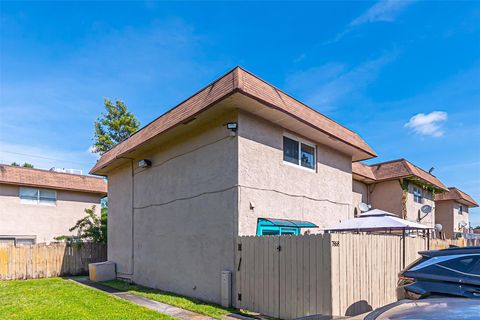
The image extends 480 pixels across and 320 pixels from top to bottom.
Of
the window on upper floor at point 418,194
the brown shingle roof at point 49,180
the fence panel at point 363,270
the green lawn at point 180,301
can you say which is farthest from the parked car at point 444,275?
the brown shingle roof at point 49,180

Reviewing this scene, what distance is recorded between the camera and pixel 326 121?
11625 millimetres

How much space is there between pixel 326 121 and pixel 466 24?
4.60 m

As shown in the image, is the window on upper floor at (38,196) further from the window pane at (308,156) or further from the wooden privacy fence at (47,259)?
the window pane at (308,156)

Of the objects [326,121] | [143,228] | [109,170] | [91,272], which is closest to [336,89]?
[326,121]

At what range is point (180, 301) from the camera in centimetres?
923

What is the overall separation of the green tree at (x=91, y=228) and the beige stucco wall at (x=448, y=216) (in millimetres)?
22754

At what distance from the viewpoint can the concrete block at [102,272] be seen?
46.5 feet

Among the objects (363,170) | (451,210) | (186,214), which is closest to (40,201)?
(186,214)

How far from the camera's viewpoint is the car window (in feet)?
16.6

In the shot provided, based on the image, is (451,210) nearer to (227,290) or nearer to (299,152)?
(299,152)

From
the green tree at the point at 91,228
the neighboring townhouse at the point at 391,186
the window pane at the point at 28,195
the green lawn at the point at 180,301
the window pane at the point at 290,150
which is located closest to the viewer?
the green lawn at the point at 180,301

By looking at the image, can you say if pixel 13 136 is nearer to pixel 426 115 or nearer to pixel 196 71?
pixel 196 71

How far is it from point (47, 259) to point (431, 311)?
690 inches

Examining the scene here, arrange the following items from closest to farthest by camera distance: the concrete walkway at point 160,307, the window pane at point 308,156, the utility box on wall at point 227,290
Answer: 1. the concrete walkway at point 160,307
2. the utility box on wall at point 227,290
3. the window pane at point 308,156
